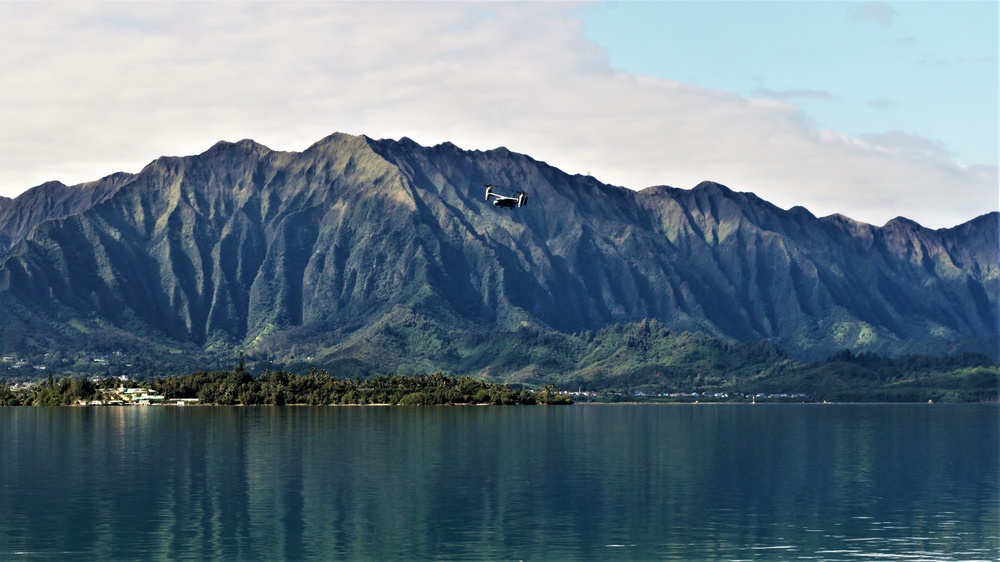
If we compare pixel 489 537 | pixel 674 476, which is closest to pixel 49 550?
pixel 489 537

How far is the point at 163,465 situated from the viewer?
182500 millimetres

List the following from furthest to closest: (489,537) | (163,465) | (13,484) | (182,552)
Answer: (163,465), (13,484), (489,537), (182,552)

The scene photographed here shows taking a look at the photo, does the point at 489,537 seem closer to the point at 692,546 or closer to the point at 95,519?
the point at 692,546

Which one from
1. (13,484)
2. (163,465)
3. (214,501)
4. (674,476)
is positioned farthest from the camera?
(163,465)

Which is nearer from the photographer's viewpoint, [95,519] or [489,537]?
[489,537]

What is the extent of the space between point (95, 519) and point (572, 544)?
46564mm

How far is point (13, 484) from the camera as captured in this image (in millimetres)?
156625

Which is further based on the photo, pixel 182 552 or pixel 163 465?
pixel 163 465

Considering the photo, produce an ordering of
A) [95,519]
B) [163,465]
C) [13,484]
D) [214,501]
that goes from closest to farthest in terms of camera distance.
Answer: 1. [95,519]
2. [214,501]
3. [13,484]
4. [163,465]

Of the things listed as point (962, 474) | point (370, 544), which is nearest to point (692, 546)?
point (370, 544)

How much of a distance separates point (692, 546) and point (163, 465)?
95216 millimetres

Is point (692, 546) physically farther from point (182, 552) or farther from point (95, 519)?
point (95, 519)

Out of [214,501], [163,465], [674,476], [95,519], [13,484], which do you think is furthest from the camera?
[163,465]

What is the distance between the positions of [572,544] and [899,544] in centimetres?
2798
